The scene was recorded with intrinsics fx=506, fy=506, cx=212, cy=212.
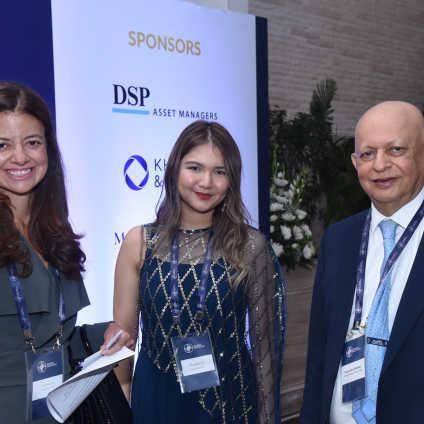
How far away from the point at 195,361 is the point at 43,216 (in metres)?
0.79

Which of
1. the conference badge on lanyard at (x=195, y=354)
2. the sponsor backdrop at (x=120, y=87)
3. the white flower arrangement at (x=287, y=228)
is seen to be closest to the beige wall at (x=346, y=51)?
the white flower arrangement at (x=287, y=228)

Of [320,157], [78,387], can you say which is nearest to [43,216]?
[78,387]

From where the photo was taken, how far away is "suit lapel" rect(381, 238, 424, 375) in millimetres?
1547

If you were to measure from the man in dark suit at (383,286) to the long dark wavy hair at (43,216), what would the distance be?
3.16 feet

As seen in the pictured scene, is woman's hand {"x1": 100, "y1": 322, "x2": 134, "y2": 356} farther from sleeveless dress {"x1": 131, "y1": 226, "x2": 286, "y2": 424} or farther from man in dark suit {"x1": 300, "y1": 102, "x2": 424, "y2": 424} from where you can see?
man in dark suit {"x1": 300, "y1": 102, "x2": 424, "y2": 424}

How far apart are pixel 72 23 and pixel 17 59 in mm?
382

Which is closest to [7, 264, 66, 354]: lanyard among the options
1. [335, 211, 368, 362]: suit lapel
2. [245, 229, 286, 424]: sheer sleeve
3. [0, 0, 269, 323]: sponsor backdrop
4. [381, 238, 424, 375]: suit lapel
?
[245, 229, 286, 424]: sheer sleeve

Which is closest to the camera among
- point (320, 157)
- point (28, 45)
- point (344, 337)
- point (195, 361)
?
point (344, 337)

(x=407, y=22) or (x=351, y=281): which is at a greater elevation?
(x=407, y=22)

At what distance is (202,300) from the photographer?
1994 millimetres

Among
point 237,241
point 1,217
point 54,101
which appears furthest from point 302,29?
point 1,217

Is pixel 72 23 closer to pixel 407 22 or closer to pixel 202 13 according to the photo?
pixel 202 13

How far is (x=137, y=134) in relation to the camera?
9.84 ft

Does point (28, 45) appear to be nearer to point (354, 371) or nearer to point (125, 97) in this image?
point (125, 97)
